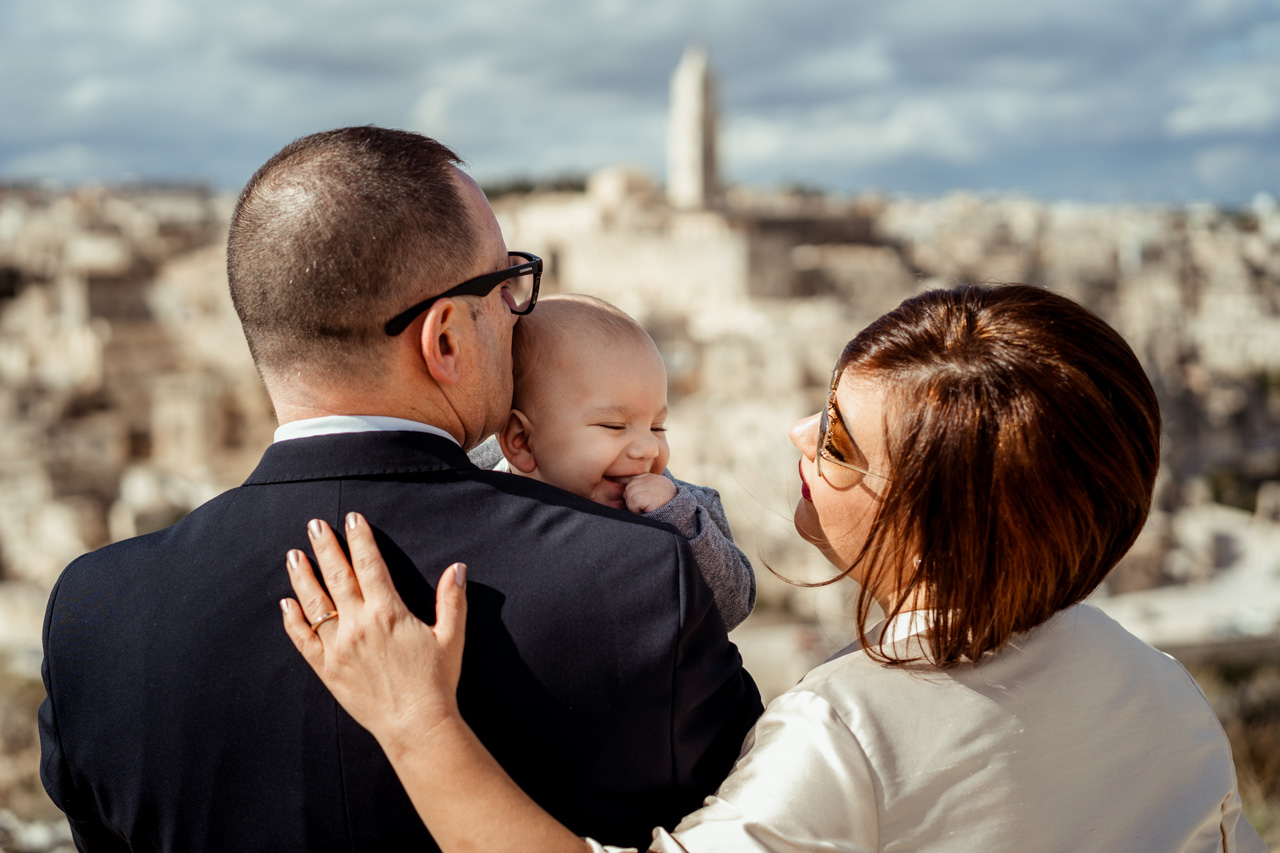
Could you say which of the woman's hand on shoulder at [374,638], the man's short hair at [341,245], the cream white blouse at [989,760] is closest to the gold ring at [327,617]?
the woman's hand on shoulder at [374,638]

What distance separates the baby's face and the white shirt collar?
1.29ft

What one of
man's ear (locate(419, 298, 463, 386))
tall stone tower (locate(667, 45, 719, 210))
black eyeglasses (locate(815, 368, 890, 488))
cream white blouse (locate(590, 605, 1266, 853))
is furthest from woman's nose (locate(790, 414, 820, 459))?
tall stone tower (locate(667, 45, 719, 210))

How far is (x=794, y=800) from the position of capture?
1.43 meters

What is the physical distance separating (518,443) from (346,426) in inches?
19.6

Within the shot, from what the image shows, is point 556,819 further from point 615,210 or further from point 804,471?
point 615,210

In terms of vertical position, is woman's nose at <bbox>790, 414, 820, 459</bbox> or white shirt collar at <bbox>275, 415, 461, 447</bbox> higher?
white shirt collar at <bbox>275, 415, 461, 447</bbox>

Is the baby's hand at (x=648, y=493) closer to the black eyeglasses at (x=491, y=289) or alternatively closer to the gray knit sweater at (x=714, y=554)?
the gray knit sweater at (x=714, y=554)

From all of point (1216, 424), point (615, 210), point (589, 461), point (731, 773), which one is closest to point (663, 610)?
point (731, 773)

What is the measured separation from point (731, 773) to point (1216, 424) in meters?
28.1

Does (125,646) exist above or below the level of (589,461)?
below

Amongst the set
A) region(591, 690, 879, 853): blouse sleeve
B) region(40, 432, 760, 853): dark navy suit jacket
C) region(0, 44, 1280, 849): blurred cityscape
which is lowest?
region(0, 44, 1280, 849): blurred cityscape

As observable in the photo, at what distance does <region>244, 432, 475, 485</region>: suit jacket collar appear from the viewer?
1534 mm

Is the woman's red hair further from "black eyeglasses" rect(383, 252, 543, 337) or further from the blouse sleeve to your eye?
"black eyeglasses" rect(383, 252, 543, 337)

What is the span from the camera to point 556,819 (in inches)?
57.4
